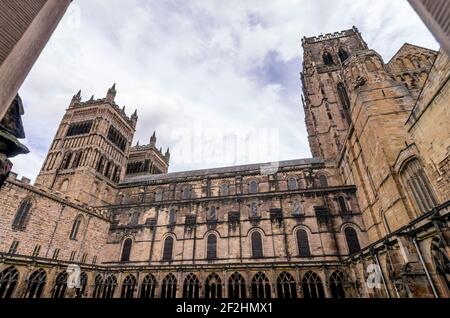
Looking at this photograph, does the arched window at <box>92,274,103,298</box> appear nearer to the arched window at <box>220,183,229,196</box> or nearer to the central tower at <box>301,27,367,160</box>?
the arched window at <box>220,183,229,196</box>

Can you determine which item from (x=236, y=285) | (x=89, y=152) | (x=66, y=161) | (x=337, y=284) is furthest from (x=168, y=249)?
(x=66, y=161)

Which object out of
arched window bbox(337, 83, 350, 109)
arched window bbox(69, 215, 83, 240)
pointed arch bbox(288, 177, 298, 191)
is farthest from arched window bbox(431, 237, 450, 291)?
arched window bbox(69, 215, 83, 240)

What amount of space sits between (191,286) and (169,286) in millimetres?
1971

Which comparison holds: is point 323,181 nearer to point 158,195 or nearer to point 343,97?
point 343,97

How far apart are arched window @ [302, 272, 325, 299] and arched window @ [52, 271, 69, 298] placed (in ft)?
58.4

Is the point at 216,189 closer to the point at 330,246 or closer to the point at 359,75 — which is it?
the point at 330,246

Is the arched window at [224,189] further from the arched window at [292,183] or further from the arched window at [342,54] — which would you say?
the arched window at [342,54]

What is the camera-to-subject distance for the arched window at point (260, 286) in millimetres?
17031

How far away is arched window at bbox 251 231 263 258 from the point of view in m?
19.6

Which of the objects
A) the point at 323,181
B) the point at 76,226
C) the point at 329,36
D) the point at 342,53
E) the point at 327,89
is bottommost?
the point at 76,226

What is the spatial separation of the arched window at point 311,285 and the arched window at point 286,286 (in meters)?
0.74

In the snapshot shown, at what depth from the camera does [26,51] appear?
230cm
